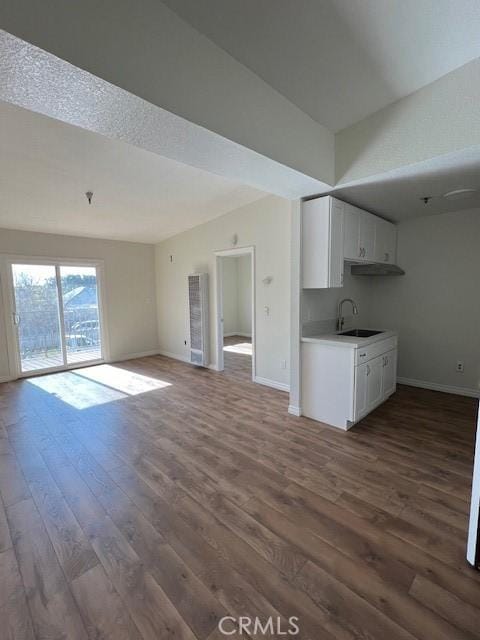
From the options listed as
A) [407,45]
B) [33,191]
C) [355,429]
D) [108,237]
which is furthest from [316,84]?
[108,237]

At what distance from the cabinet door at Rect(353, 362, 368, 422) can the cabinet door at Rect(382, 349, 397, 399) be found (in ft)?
1.95

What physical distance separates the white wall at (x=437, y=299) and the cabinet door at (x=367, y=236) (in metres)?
0.94

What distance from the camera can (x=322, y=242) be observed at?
9.85 ft

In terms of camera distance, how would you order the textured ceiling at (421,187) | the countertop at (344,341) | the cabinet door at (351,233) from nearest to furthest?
the textured ceiling at (421,187) → the countertop at (344,341) → the cabinet door at (351,233)

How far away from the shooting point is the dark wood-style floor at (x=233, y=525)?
1.32 m

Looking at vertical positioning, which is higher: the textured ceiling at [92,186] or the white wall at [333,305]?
the textured ceiling at [92,186]

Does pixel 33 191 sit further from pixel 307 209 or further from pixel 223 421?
pixel 223 421

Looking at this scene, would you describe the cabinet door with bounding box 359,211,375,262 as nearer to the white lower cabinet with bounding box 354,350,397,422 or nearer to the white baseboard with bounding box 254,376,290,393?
the white lower cabinet with bounding box 354,350,397,422

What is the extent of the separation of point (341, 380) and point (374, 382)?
0.58 meters

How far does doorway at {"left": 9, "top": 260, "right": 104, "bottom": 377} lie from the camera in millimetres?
4969

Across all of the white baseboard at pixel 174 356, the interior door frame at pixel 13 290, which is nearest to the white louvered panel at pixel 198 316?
the white baseboard at pixel 174 356

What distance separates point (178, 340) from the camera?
6.23 metres

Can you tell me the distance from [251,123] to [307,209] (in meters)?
1.31

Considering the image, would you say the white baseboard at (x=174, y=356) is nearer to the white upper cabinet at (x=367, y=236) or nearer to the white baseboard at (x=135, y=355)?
the white baseboard at (x=135, y=355)
